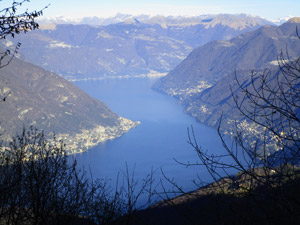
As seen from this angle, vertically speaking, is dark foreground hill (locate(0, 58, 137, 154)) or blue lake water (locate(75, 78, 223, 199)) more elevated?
dark foreground hill (locate(0, 58, 137, 154))

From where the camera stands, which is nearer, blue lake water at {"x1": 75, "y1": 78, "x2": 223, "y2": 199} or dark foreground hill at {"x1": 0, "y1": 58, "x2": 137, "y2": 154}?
blue lake water at {"x1": 75, "y1": 78, "x2": 223, "y2": 199}

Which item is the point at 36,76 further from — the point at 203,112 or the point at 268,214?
the point at 268,214

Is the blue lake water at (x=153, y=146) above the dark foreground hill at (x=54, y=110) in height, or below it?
below

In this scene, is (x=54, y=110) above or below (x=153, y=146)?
above

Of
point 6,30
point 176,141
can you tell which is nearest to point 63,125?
point 176,141

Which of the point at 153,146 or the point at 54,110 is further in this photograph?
the point at 54,110
